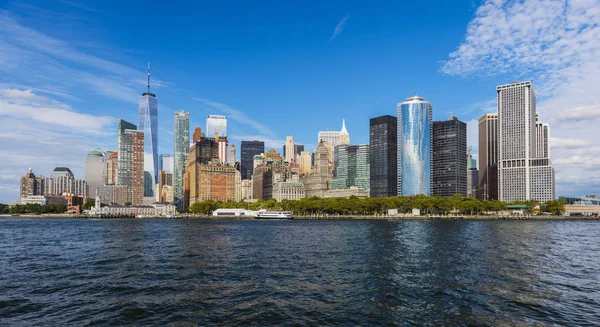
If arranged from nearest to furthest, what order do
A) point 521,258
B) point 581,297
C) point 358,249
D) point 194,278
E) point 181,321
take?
1. point 181,321
2. point 581,297
3. point 194,278
4. point 521,258
5. point 358,249

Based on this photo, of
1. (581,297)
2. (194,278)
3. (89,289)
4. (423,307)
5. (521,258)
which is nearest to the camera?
(423,307)

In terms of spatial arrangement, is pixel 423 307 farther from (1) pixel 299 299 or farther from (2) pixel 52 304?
(2) pixel 52 304

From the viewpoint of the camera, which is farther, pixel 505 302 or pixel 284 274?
pixel 284 274

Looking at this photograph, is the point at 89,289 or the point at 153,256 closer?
the point at 89,289

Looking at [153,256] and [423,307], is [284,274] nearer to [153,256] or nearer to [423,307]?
[423,307]

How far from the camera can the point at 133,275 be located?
2003 inches

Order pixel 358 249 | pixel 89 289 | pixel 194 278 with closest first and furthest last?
pixel 89 289, pixel 194 278, pixel 358 249

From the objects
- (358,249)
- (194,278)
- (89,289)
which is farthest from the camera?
(358,249)

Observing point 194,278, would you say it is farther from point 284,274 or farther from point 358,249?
point 358,249

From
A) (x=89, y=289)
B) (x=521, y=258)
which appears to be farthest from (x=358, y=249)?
(x=89, y=289)

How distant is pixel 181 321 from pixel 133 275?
2157 cm

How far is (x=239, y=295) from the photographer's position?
132ft

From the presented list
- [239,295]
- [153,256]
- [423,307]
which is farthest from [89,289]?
[423,307]

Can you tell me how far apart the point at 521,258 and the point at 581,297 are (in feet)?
86.3
